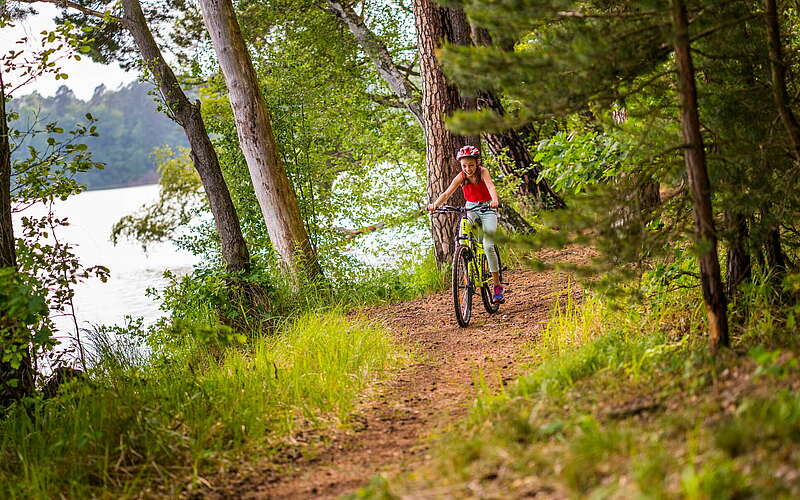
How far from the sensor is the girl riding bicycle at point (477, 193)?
7.38 metres

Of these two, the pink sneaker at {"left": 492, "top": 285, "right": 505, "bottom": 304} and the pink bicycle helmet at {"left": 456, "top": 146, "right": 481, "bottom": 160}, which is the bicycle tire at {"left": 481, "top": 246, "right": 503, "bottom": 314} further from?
the pink bicycle helmet at {"left": 456, "top": 146, "right": 481, "bottom": 160}

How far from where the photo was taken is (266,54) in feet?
48.5

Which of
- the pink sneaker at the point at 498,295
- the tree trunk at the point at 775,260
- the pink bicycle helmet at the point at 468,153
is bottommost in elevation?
the pink sneaker at the point at 498,295

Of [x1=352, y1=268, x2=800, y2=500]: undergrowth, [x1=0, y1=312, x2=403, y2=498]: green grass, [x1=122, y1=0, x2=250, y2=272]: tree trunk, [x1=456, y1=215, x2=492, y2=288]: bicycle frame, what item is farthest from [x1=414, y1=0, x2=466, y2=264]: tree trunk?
[x1=352, y1=268, x2=800, y2=500]: undergrowth

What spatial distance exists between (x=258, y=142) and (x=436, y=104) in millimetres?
2547

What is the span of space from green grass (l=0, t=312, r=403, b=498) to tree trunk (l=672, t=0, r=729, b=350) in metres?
2.40

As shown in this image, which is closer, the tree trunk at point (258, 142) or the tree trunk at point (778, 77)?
the tree trunk at point (778, 77)

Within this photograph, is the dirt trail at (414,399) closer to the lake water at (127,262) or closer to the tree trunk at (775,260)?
the tree trunk at (775,260)

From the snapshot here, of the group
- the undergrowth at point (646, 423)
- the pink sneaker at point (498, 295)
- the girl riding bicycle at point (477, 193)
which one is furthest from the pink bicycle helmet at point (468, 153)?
the undergrowth at point (646, 423)

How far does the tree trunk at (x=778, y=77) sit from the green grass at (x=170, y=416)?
3175mm

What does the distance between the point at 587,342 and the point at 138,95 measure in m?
41.5

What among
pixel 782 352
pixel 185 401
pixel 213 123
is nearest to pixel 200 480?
pixel 185 401

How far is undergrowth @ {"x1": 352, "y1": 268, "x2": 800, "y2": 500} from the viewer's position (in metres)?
2.62

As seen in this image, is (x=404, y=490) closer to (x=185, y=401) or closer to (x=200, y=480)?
(x=200, y=480)
